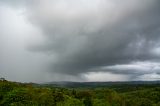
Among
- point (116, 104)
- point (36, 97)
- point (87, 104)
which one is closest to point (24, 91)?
point (36, 97)

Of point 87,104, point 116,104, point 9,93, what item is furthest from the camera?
point 116,104

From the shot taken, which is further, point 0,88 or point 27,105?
point 0,88

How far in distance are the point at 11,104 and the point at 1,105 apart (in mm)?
7465

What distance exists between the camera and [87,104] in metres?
154

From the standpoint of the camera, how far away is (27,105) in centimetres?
12531

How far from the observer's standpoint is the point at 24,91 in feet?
453

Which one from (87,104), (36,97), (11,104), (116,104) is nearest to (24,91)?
(36,97)

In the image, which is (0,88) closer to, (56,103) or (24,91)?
(24,91)

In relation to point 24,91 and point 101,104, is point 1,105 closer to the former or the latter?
point 24,91

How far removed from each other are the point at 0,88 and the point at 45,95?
21.4 meters

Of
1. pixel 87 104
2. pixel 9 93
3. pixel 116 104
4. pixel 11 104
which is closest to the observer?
pixel 11 104

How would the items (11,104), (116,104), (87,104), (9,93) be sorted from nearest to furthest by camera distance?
(11,104), (9,93), (87,104), (116,104)

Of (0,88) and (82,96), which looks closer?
(0,88)

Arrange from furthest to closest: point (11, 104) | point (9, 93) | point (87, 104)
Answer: point (87, 104) < point (9, 93) < point (11, 104)
